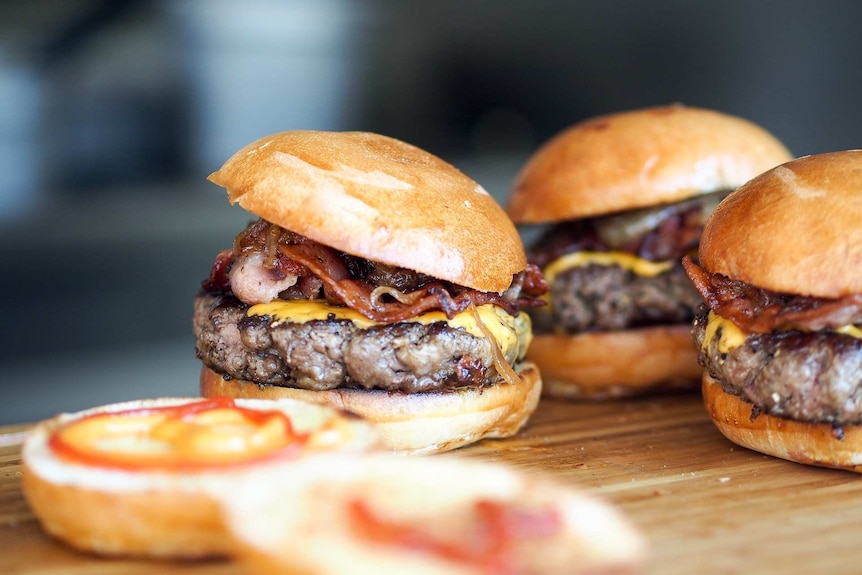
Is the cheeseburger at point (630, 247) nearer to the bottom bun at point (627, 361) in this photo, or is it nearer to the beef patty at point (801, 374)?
the bottom bun at point (627, 361)

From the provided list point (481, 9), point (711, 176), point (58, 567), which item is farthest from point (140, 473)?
point (481, 9)

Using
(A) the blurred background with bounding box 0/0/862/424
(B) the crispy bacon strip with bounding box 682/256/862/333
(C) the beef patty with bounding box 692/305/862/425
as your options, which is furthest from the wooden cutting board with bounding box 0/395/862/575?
(A) the blurred background with bounding box 0/0/862/424

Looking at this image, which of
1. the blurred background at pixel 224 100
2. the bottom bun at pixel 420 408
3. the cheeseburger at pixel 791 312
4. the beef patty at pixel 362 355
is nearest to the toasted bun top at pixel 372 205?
the beef patty at pixel 362 355

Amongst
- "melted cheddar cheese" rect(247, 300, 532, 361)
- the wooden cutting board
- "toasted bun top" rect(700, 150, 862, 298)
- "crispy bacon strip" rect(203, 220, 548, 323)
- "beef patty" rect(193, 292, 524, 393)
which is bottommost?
the wooden cutting board

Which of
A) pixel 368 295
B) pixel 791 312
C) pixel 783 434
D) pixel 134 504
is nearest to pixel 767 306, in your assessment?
pixel 791 312

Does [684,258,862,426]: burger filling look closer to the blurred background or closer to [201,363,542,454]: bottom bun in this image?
[201,363,542,454]: bottom bun
